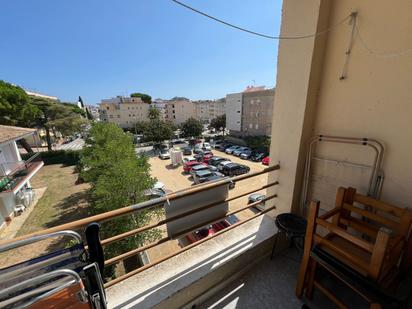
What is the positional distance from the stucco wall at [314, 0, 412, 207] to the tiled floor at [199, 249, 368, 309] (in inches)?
33.9

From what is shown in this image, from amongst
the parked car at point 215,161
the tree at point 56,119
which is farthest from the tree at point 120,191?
the tree at point 56,119

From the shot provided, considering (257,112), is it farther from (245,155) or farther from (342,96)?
(342,96)

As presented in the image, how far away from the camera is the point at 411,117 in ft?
3.52

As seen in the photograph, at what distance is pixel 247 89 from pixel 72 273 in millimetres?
25483

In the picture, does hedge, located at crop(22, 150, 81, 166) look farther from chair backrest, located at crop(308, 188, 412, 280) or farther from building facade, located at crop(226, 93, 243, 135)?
chair backrest, located at crop(308, 188, 412, 280)

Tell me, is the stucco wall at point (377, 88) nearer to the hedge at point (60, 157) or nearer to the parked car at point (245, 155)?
the parked car at point (245, 155)

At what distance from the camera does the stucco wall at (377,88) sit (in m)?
1.09

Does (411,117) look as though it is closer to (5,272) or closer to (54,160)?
(5,272)

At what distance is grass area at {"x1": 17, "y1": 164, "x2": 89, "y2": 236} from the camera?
776 cm

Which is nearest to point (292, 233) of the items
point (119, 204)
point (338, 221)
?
point (338, 221)

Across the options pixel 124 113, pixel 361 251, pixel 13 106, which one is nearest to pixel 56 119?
pixel 13 106

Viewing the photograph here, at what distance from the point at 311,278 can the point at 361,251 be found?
37 cm

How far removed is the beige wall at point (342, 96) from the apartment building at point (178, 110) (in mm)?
36594

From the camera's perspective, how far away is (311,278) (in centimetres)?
122
